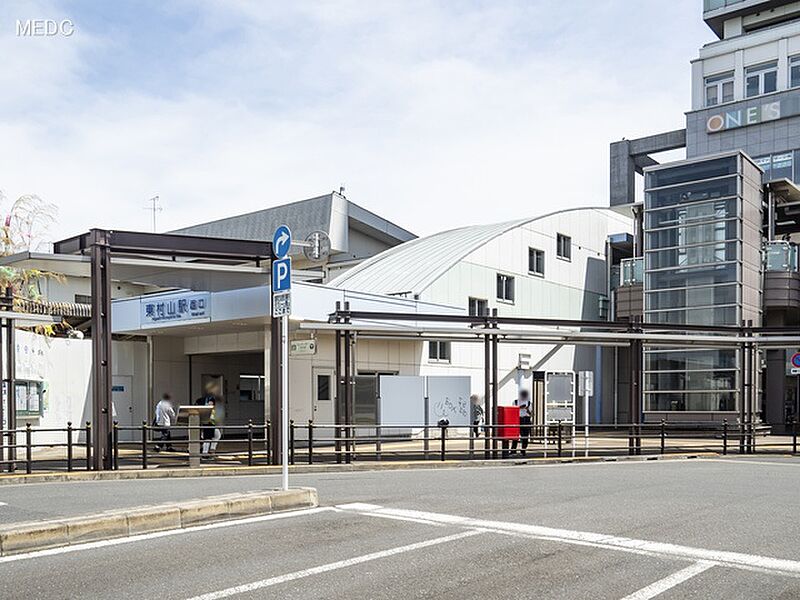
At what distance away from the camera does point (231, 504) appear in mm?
10797

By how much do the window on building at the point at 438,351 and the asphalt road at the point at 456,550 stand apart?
48.2 feet

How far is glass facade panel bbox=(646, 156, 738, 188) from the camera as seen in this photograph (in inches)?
1357

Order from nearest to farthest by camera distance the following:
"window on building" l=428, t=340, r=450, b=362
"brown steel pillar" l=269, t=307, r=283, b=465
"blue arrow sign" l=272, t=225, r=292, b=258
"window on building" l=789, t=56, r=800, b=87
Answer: "blue arrow sign" l=272, t=225, r=292, b=258, "brown steel pillar" l=269, t=307, r=283, b=465, "window on building" l=428, t=340, r=450, b=362, "window on building" l=789, t=56, r=800, b=87

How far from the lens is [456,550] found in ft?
28.9

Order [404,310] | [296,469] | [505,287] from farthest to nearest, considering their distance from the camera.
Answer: [505,287]
[404,310]
[296,469]

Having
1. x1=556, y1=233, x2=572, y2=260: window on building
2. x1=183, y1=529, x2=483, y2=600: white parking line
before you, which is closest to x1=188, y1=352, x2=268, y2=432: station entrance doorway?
x1=556, y1=233, x2=572, y2=260: window on building

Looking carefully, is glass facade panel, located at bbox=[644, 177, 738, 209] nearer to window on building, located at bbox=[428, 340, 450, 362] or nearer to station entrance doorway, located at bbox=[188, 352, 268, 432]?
window on building, located at bbox=[428, 340, 450, 362]

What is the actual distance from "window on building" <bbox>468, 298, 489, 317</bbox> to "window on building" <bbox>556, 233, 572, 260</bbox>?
6574 millimetres

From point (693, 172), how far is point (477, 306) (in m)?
10.2

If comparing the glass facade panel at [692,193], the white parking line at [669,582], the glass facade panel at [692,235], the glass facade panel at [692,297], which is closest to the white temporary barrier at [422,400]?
the glass facade panel at [692,297]

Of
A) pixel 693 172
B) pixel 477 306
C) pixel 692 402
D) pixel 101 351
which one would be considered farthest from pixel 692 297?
pixel 101 351

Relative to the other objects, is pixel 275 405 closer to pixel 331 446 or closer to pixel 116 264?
pixel 116 264

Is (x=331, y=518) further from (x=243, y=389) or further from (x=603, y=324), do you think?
(x=243, y=389)

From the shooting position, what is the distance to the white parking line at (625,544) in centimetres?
820
